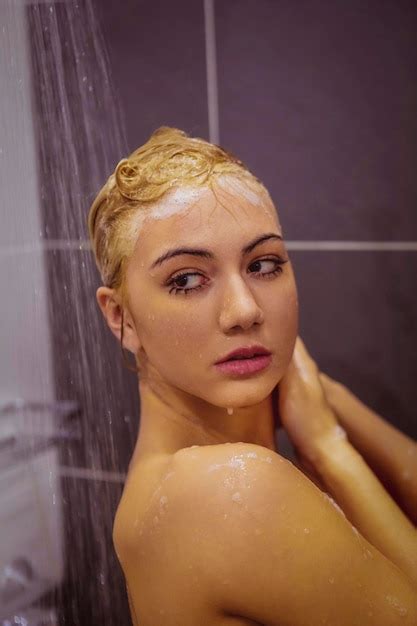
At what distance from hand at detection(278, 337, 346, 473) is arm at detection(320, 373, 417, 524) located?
0.09 metres

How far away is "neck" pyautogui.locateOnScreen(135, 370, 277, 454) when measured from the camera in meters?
0.81

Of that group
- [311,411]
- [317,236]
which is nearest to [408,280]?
[317,236]

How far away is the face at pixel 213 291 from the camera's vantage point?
73cm

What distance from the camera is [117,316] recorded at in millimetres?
823

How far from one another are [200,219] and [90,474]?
0.70m

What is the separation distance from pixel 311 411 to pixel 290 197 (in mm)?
400

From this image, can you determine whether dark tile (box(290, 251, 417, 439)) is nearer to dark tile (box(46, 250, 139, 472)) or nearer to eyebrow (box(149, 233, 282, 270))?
dark tile (box(46, 250, 139, 472))

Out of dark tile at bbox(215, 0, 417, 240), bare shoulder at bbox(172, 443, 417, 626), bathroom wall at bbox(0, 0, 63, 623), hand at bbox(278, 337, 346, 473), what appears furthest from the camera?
bathroom wall at bbox(0, 0, 63, 623)

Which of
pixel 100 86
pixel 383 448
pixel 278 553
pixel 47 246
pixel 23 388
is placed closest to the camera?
pixel 278 553

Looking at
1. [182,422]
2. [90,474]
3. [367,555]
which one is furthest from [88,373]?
[367,555]

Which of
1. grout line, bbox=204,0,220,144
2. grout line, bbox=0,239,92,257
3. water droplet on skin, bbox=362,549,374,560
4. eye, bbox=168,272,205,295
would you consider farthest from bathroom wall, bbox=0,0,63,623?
water droplet on skin, bbox=362,549,374,560

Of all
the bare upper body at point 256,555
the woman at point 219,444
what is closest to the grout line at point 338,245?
the woman at point 219,444

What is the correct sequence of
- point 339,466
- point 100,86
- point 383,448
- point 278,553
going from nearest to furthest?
point 278,553 → point 339,466 → point 383,448 → point 100,86

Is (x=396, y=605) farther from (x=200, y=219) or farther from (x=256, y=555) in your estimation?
(x=200, y=219)
